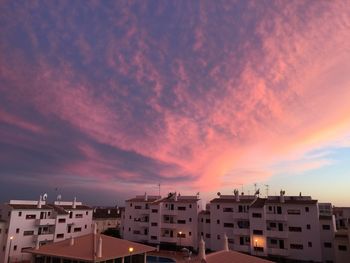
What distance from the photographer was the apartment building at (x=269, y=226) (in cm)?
5003

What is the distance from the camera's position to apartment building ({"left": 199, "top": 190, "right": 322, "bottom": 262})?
5003 cm

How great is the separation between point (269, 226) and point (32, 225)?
→ 44.2 m

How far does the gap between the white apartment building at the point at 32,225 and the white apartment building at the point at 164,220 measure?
11.9m

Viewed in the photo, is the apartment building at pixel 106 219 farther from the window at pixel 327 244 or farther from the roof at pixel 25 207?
the window at pixel 327 244

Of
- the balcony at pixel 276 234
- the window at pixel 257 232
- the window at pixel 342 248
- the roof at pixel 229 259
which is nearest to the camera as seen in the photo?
the roof at pixel 229 259

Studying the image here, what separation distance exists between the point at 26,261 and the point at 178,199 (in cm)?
3283

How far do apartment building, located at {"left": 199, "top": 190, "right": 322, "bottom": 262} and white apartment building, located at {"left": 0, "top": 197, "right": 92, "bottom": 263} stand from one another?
99.5ft

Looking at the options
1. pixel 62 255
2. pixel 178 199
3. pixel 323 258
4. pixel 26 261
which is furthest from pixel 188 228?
pixel 62 255

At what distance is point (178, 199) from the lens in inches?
2771

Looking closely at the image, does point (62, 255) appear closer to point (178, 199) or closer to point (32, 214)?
point (32, 214)

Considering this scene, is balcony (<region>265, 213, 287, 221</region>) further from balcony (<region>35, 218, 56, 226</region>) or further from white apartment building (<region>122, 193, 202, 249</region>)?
balcony (<region>35, 218, 56, 226</region>)

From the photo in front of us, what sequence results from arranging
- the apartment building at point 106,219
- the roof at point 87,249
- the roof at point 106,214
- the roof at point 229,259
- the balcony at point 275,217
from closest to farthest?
1. the roof at point 229,259
2. the roof at point 87,249
3. the balcony at point 275,217
4. the apartment building at point 106,219
5. the roof at point 106,214

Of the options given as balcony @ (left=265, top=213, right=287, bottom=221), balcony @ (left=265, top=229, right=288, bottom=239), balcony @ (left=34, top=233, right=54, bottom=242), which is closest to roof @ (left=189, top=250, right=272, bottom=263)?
balcony @ (left=265, top=229, right=288, bottom=239)

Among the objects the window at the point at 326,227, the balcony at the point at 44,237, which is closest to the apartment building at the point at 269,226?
the window at the point at 326,227
